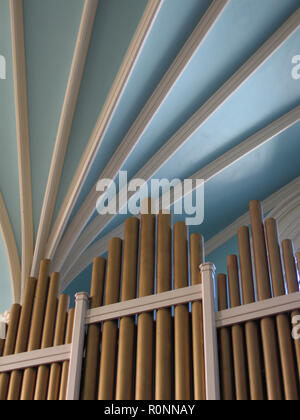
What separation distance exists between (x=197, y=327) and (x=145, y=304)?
0.77m

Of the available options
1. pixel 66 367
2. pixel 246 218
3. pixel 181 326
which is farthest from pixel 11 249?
pixel 246 218

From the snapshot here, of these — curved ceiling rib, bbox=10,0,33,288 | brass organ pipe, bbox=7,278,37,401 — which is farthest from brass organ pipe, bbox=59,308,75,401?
curved ceiling rib, bbox=10,0,33,288

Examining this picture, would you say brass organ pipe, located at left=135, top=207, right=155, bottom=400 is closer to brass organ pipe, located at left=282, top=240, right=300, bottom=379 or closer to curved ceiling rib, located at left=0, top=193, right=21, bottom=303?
brass organ pipe, located at left=282, top=240, right=300, bottom=379

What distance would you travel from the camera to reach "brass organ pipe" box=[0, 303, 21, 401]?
7.96 m

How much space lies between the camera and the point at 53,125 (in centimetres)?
946

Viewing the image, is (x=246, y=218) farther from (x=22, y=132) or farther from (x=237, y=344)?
(x=237, y=344)

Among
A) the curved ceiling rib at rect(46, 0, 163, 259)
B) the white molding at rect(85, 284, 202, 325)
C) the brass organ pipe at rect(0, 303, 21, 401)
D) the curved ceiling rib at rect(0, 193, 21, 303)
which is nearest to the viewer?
the white molding at rect(85, 284, 202, 325)

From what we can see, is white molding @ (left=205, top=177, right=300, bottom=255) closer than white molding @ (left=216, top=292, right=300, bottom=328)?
No

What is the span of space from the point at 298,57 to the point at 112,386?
16.4 feet

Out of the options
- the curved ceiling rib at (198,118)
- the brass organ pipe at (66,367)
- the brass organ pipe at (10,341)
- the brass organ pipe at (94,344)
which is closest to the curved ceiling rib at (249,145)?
the curved ceiling rib at (198,118)

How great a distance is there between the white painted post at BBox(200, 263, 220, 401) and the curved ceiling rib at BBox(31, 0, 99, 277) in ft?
10.1

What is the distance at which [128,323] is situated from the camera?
25.1 ft

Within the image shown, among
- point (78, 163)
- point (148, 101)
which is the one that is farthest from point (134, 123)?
point (78, 163)

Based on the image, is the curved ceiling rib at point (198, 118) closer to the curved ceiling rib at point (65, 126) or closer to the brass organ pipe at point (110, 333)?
the curved ceiling rib at point (65, 126)
